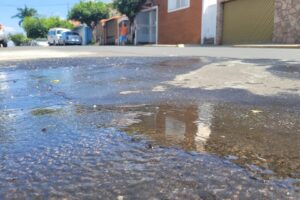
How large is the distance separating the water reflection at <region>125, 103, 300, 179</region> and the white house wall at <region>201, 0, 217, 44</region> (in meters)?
21.9

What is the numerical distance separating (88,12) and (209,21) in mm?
28636

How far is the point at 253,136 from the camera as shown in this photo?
3.32 m

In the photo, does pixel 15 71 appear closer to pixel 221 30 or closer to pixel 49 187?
pixel 49 187

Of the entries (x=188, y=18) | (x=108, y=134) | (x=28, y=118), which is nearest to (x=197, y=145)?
(x=108, y=134)

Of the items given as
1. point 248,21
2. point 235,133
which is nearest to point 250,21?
point 248,21

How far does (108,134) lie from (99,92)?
255 cm

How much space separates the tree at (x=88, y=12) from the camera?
5184cm

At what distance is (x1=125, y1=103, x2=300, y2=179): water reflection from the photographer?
8.78 ft

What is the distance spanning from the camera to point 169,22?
33125 mm

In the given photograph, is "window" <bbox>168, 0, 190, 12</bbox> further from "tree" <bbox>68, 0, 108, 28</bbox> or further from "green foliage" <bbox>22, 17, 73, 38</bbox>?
"green foliage" <bbox>22, 17, 73, 38</bbox>

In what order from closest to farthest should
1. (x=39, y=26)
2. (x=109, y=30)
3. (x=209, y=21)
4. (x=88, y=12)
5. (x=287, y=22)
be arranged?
1. (x=287, y=22)
2. (x=209, y=21)
3. (x=109, y=30)
4. (x=88, y=12)
5. (x=39, y=26)

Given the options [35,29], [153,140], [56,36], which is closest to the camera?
[153,140]

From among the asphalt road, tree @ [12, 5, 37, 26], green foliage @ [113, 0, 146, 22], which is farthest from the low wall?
tree @ [12, 5, 37, 26]

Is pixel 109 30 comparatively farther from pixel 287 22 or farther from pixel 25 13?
pixel 25 13
